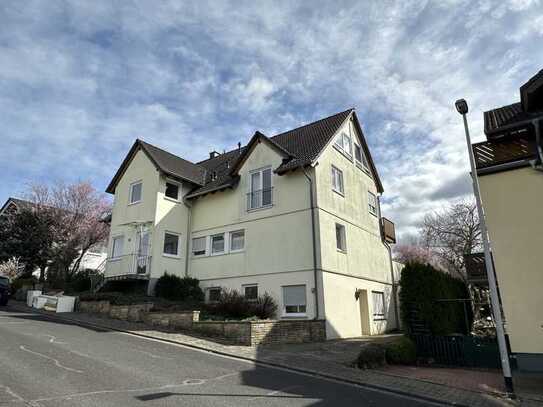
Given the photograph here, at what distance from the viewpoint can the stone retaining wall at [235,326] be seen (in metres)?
14.2

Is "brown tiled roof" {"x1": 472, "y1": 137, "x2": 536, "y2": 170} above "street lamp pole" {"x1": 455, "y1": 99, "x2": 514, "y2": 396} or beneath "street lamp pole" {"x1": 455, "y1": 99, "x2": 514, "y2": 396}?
above

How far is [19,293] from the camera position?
2670 centimetres

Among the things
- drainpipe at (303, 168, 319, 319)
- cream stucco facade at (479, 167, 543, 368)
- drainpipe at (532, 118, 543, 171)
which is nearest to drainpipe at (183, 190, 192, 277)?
drainpipe at (303, 168, 319, 319)

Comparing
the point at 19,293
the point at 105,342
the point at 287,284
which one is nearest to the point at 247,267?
the point at 287,284

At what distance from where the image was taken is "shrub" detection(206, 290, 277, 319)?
16.9 m

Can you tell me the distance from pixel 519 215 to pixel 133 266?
18430 millimetres

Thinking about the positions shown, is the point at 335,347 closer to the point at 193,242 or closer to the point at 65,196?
the point at 193,242

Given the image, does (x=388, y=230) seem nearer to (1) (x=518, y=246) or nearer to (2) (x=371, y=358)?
(1) (x=518, y=246)

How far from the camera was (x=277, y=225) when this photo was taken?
19.4 metres

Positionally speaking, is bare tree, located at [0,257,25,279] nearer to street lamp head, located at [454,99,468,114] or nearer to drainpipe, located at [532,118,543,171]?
street lamp head, located at [454,99,468,114]

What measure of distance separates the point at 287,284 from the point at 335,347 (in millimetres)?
4346

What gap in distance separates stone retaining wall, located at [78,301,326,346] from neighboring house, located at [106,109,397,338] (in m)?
1.48

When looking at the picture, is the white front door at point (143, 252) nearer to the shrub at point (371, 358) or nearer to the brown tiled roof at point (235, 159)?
the brown tiled roof at point (235, 159)

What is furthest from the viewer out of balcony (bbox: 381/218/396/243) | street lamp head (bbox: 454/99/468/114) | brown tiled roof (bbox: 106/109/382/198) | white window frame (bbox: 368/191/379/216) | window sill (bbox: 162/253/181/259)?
Result: balcony (bbox: 381/218/396/243)
